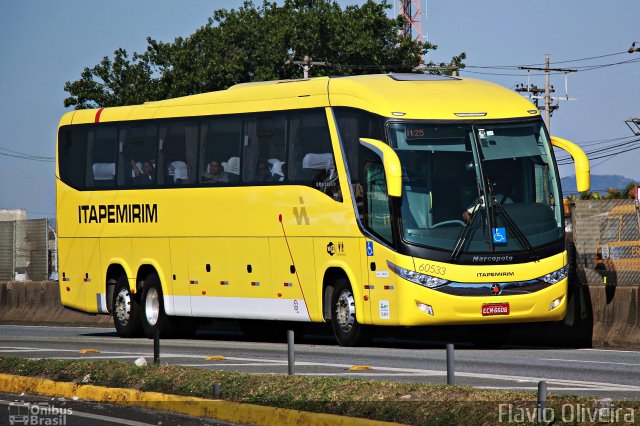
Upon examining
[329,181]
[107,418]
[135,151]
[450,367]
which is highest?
[135,151]

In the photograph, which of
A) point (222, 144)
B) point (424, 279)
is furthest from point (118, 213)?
point (424, 279)

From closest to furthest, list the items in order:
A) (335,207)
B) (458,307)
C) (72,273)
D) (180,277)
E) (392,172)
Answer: (392,172), (458,307), (335,207), (180,277), (72,273)

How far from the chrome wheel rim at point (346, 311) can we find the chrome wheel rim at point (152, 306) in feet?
17.8

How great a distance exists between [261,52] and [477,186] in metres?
46.8

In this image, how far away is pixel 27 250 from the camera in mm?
39094

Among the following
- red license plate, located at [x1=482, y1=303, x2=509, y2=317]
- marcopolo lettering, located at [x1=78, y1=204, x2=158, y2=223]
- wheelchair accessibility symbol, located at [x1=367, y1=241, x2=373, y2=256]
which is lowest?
red license plate, located at [x1=482, y1=303, x2=509, y2=317]

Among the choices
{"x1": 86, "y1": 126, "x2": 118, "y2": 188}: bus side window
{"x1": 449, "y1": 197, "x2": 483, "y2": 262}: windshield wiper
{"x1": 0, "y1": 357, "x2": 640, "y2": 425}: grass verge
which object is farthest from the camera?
{"x1": 86, "y1": 126, "x2": 118, "y2": 188}: bus side window

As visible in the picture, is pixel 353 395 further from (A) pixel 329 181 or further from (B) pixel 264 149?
(B) pixel 264 149

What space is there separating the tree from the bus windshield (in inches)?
1691

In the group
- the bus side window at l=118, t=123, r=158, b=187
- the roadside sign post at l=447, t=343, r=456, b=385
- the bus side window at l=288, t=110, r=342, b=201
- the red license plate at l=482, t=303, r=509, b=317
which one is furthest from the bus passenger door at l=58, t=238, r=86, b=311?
the roadside sign post at l=447, t=343, r=456, b=385

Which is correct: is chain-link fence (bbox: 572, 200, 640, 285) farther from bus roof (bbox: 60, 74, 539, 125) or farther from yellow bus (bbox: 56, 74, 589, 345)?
yellow bus (bbox: 56, 74, 589, 345)

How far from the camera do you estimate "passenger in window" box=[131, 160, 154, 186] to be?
1046 inches

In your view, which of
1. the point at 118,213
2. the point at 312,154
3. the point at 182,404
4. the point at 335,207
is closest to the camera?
the point at 182,404

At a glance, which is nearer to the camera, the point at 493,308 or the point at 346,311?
the point at 493,308
